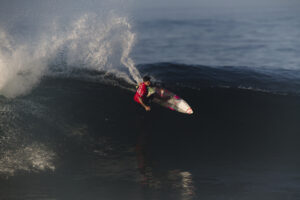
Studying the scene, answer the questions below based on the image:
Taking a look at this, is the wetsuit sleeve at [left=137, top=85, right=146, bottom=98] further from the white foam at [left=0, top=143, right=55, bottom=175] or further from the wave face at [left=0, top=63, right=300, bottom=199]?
the white foam at [left=0, top=143, right=55, bottom=175]

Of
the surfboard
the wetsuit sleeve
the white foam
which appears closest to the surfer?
the wetsuit sleeve

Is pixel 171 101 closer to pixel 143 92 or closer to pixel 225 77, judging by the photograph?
pixel 143 92

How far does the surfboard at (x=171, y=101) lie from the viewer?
1153 cm

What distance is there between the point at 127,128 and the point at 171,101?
A: 191 centimetres

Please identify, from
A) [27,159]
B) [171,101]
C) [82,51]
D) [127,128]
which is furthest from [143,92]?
[82,51]

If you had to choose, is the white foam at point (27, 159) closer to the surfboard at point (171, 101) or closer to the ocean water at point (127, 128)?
the ocean water at point (127, 128)

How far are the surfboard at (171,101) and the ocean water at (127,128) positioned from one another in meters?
0.29

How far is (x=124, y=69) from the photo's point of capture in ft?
57.4

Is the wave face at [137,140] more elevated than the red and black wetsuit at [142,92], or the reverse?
the red and black wetsuit at [142,92]

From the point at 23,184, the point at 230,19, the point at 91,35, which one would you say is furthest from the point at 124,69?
the point at 230,19

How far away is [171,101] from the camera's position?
1168 centimetres

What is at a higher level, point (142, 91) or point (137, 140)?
point (142, 91)

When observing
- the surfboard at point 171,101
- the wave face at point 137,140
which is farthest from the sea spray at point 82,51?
the surfboard at point 171,101

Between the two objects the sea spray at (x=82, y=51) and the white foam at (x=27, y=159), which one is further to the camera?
the sea spray at (x=82, y=51)
